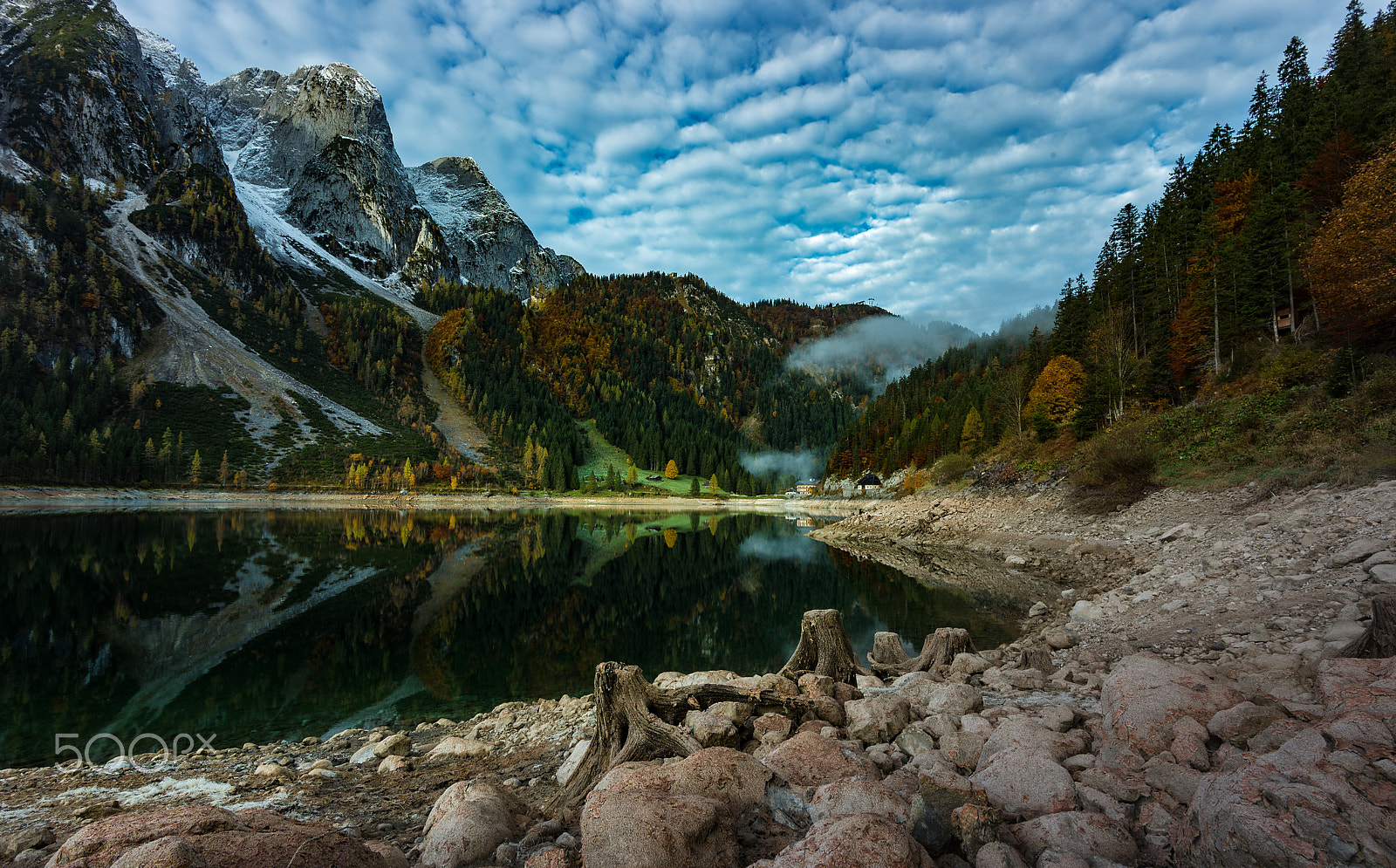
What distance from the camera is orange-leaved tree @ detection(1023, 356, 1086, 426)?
44094mm

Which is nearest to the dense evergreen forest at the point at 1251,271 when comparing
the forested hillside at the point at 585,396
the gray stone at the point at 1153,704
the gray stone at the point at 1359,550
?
the gray stone at the point at 1359,550

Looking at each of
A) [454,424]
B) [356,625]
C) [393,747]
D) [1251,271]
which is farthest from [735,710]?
[454,424]

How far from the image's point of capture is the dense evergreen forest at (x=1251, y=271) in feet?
60.4

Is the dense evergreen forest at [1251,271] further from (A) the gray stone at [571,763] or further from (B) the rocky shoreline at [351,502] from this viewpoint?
(B) the rocky shoreline at [351,502]

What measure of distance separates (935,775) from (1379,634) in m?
4.41

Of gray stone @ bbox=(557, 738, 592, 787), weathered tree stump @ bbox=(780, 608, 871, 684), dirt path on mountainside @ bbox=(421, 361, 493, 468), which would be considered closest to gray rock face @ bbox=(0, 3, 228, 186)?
dirt path on mountainside @ bbox=(421, 361, 493, 468)

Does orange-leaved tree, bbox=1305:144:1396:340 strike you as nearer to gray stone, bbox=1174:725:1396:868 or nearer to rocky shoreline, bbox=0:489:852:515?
gray stone, bbox=1174:725:1396:868

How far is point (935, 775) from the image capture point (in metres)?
4.30

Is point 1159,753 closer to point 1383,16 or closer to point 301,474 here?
point 1383,16

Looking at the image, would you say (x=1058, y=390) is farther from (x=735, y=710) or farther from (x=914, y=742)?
(x=735, y=710)

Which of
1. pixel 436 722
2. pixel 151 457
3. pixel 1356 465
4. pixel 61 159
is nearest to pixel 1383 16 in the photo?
pixel 1356 465

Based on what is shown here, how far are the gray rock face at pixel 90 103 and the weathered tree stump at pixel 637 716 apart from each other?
647 feet

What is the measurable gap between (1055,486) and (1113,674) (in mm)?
29506

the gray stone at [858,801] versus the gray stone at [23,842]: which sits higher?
the gray stone at [858,801]
